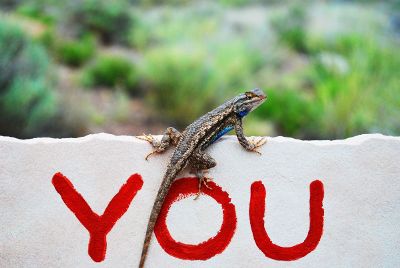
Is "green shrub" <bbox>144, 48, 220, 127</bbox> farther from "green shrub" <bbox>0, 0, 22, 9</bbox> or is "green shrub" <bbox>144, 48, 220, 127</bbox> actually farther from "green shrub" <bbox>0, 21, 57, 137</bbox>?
"green shrub" <bbox>0, 0, 22, 9</bbox>

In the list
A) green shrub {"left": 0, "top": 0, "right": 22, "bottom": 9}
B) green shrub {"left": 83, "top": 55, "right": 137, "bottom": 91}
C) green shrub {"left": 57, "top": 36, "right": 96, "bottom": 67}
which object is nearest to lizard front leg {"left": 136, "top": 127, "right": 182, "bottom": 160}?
green shrub {"left": 83, "top": 55, "right": 137, "bottom": 91}

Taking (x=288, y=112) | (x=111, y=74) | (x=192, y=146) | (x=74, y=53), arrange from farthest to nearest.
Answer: (x=74, y=53) < (x=111, y=74) < (x=288, y=112) < (x=192, y=146)

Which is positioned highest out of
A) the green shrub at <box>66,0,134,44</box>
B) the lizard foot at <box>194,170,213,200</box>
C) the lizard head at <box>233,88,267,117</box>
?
the green shrub at <box>66,0,134,44</box>

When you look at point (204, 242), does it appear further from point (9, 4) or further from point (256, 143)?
point (9, 4)

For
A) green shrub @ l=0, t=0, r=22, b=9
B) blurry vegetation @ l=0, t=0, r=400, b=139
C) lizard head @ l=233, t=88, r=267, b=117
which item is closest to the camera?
lizard head @ l=233, t=88, r=267, b=117

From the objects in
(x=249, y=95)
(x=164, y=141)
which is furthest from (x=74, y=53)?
(x=164, y=141)
